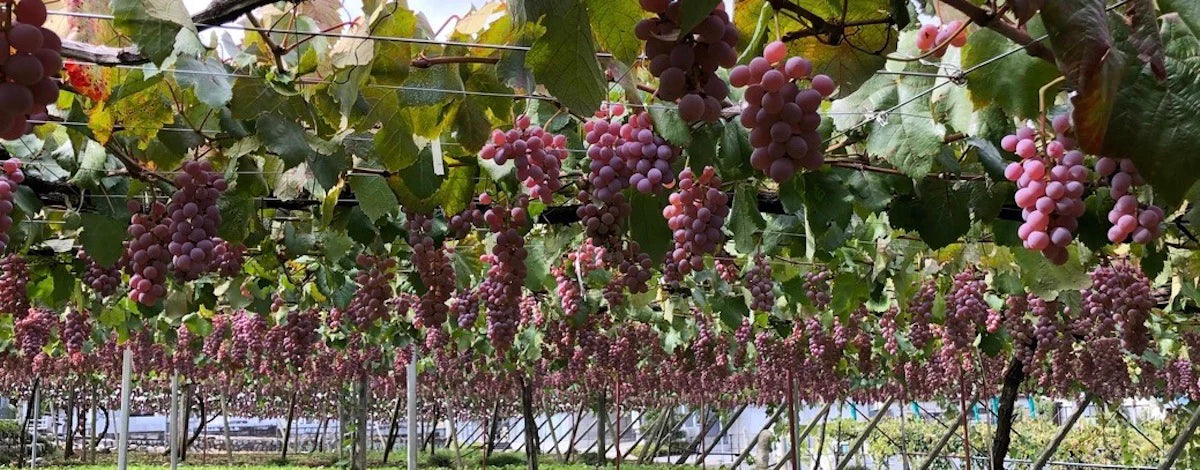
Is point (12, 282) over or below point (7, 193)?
over

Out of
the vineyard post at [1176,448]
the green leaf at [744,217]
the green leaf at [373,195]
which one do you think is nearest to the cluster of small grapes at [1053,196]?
the green leaf at [744,217]

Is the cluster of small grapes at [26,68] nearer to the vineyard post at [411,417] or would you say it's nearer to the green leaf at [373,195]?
the green leaf at [373,195]

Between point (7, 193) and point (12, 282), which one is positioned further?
point (12, 282)

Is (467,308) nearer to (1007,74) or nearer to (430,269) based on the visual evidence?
(430,269)

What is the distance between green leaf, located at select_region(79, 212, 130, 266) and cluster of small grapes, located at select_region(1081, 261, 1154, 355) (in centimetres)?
380

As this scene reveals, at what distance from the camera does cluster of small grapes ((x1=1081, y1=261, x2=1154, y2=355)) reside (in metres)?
4.06

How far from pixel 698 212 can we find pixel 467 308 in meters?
3.11

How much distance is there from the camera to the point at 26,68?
76cm

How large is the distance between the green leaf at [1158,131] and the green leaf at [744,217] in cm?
173

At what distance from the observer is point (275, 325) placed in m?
7.36

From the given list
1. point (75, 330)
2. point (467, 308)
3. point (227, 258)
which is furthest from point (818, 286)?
point (75, 330)

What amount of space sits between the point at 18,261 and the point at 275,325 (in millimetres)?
3613

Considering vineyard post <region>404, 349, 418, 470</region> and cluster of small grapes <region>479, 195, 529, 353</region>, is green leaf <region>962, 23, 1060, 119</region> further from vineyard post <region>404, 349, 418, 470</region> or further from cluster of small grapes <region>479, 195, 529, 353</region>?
vineyard post <region>404, 349, 418, 470</region>

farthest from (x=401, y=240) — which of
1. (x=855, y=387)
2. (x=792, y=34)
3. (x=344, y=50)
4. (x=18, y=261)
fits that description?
(x=855, y=387)
